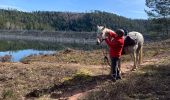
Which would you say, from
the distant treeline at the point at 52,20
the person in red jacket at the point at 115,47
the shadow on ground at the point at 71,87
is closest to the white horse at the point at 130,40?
the person in red jacket at the point at 115,47

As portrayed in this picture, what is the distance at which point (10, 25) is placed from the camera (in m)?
129

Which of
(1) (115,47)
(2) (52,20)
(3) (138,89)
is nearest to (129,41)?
(1) (115,47)

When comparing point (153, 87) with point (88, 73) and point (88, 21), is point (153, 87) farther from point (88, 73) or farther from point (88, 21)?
point (88, 21)

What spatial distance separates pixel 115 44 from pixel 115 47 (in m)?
0.10

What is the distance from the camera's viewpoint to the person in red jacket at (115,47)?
1362 centimetres

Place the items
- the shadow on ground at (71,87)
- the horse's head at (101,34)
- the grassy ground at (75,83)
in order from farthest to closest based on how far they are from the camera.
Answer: the horse's head at (101,34) < the shadow on ground at (71,87) < the grassy ground at (75,83)

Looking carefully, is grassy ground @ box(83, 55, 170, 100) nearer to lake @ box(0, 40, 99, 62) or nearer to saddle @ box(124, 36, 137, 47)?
saddle @ box(124, 36, 137, 47)

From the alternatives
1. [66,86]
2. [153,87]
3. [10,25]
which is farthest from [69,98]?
Answer: [10,25]

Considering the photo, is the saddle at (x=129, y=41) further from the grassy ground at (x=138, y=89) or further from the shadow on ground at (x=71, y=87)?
the grassy ground at (x=138, y=89)

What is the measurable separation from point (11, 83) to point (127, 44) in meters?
3.72

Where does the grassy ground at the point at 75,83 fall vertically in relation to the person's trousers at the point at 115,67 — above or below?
below

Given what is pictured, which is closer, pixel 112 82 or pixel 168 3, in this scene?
pixel 112 82

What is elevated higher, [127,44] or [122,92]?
[127,44]

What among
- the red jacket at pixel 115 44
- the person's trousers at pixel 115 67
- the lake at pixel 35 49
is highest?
the red jacket at pixel 115 44
